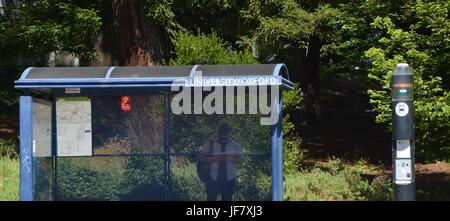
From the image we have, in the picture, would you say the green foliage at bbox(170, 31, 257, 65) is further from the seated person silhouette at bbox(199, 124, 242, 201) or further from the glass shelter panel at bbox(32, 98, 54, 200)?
the glass shelter panel at bbox(32, 98, 54, 200)

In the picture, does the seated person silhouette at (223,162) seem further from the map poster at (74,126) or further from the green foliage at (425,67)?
the green foliage at (425,67)

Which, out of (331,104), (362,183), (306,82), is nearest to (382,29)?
(362,183)

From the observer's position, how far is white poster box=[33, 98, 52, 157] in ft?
30.4

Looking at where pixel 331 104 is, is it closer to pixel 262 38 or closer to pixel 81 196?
pixel 262 38

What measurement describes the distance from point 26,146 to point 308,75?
14785mm

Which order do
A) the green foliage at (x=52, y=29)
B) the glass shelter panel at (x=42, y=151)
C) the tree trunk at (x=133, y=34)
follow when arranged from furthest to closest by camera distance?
the green foliage at (x=52, y=29)
the tree trunk at (x=133, y=34)
the glass shelter panel at (x=42, y=151)

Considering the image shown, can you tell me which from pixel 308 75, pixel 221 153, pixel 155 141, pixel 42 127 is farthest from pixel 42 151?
pixel 308 75

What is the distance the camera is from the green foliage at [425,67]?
34.6ft

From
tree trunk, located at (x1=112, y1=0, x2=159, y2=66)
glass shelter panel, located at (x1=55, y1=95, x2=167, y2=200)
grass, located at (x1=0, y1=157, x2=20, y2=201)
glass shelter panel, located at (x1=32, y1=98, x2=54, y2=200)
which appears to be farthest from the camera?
tree trunk, located at (x1=112, y1=0, x2=159, y2=66)

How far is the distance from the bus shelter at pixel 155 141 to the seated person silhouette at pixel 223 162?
2cm

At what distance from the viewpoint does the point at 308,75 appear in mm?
22484

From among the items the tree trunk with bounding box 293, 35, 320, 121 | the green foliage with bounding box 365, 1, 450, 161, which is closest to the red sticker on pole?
the green foliage with bounding box 365, 1, 450, 161

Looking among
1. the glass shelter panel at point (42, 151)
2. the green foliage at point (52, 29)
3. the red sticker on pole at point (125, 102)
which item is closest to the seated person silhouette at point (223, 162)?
the red sticker on pole at point (125, 102)

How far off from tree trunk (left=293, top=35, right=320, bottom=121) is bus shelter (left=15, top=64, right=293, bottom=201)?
11.9 metres
